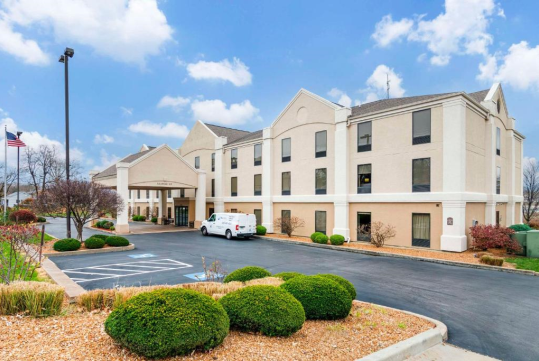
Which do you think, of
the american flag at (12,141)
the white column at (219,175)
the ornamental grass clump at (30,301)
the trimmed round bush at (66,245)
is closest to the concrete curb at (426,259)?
the white column at (219,175)

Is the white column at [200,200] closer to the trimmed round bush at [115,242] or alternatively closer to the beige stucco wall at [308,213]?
the beige stucco wall at [308,213]

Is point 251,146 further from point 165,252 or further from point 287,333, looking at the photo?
point 287,333

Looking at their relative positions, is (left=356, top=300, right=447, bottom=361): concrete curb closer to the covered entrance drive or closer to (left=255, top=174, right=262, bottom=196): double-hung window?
(left=255, top=174, right=262, bottom=196): double-hung window

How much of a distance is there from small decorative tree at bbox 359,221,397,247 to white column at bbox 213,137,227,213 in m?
16.9

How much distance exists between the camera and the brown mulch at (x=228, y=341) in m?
4.31

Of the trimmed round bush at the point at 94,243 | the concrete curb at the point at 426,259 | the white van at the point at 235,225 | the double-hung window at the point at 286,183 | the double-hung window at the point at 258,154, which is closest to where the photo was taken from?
the concrete curb at the point at 426,259

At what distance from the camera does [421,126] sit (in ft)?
62.7

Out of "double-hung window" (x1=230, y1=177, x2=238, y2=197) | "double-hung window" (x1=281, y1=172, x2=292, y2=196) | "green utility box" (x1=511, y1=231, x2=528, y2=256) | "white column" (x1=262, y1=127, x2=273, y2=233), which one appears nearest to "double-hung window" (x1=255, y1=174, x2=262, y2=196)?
"white column" (x1=262, y1=127, x2=273, y2=233)

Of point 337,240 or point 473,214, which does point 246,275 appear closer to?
point 337,240

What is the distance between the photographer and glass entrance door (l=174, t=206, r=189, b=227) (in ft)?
117

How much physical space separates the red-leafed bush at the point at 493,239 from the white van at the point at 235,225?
14241mm

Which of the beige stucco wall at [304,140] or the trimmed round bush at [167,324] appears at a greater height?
the beige stucco wall at [304,140]

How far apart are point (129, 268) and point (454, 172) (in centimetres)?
1681

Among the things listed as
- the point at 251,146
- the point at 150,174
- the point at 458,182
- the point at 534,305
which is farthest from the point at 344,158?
the point at 150,174
